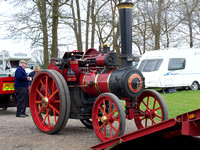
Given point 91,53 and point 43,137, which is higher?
point 91,53

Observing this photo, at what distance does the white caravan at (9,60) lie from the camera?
962 inches

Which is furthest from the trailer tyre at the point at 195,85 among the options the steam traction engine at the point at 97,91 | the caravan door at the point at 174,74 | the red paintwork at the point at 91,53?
the red paintwork at the point at 91,53

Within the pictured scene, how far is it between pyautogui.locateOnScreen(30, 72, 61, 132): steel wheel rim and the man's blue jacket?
75.0 inches

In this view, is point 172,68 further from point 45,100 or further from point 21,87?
point 45,100

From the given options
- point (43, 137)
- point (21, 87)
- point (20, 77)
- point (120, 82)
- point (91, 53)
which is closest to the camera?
point (120, 82)

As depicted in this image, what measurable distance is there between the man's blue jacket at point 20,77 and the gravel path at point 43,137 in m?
1.38

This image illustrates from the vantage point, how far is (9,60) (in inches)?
973

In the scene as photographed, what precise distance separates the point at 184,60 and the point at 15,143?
12978 mm

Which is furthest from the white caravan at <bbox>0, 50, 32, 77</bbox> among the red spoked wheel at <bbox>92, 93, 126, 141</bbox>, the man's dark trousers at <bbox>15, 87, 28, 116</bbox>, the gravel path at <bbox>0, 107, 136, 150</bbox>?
the red spoked wheel at <bbox>92, 93, 126, 141</bbox>

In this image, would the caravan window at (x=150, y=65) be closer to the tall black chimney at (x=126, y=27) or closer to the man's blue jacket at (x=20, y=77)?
the man's blue jacket at (x=20, y=77)

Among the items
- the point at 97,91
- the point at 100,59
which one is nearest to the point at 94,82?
the point at 97,91

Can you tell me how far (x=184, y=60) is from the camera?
17406mm

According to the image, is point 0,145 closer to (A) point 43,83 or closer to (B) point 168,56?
(A) point 43,83

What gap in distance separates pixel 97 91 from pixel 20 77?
350 cm
